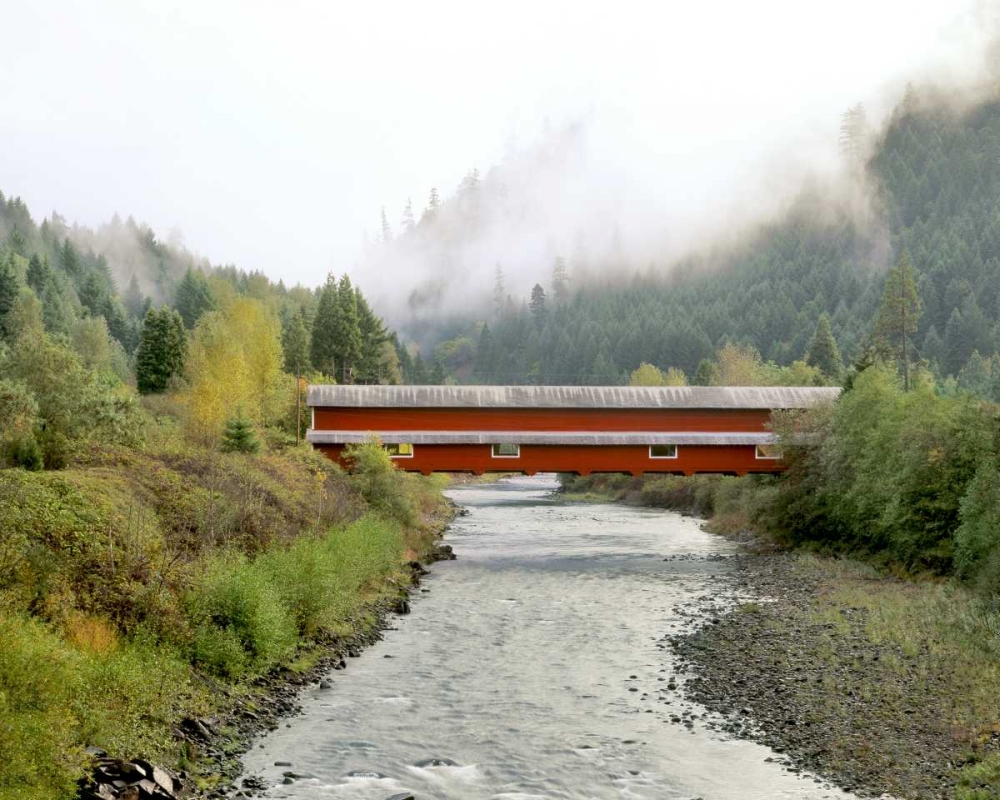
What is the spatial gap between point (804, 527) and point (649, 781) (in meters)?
25.2

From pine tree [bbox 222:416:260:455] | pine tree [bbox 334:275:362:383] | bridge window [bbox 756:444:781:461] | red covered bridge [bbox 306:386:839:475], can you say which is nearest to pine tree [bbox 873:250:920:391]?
bridge window [bbox 756:444:781:461]

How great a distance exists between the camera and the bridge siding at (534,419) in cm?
3822

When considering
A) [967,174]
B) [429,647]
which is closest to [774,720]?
[429,647]

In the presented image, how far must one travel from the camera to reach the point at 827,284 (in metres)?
136

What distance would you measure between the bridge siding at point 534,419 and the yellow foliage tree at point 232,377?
176 inches

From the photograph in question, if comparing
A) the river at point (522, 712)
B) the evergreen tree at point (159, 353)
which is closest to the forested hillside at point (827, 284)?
the evergreen tree at point (159, 353)

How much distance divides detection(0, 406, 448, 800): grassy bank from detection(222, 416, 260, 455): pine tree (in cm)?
297

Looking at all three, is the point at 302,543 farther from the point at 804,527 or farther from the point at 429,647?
the point at 804,527

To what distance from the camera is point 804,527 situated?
36.3 m

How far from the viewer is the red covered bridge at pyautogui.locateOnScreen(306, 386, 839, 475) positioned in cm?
3812

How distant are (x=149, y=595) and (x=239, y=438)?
51.3 ft

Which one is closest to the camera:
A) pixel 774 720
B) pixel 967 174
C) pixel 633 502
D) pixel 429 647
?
pixel 774 720

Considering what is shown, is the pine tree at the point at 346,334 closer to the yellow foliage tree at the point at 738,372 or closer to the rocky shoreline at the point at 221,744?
the yellow foliage tree at the point at 738,372

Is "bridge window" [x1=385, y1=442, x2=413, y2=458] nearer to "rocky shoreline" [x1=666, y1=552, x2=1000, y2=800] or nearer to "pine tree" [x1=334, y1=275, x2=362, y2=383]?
"rocky shoreline" [x1=666, y1=552, x2=1000, y2=800]
